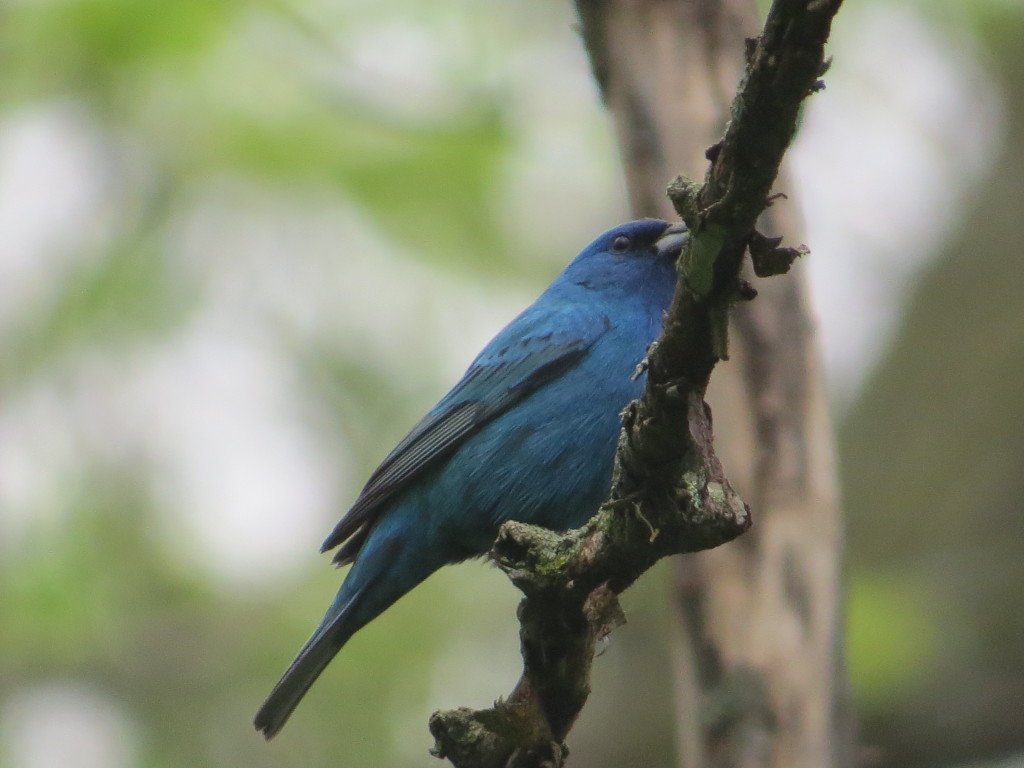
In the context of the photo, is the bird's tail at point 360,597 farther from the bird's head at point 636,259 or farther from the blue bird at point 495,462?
the bird's head at point 636,259

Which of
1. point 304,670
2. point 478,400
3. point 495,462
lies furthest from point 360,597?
point 478,400

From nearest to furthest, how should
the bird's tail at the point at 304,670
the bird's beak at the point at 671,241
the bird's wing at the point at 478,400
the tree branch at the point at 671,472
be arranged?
1. the tree branch at the point at 671,472
2. the bird's tail at the point at 304,670
3. the bird's wing at the point at 478,400
4. the bird's beak at the point at 671,241

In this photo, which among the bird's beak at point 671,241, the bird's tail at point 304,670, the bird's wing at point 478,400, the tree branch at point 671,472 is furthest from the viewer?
the bird's beak at point 671,241

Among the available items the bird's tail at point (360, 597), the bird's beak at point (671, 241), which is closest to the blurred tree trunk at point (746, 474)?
the bird's beak at point (671, 241)

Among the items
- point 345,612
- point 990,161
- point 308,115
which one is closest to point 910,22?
point 990,161

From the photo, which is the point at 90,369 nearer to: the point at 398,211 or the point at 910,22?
the point at 398,211

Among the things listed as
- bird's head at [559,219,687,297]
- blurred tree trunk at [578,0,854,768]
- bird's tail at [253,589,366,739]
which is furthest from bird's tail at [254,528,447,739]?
bird's head at [559,219,687,297]

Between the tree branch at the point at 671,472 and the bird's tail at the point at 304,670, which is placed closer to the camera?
the tree branch at the point at 671,472
